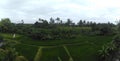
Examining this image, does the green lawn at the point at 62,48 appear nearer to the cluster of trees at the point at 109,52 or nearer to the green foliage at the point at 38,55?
the green foliage at the point at 38,55

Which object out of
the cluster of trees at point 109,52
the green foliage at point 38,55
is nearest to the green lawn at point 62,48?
the green foliage at point 38,55

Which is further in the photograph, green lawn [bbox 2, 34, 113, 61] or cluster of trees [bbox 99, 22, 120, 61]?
cluster of trees [bbox 99, 22, 120, 61]

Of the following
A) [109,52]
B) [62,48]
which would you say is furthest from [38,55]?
[109,52]

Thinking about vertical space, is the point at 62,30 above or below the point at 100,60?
above

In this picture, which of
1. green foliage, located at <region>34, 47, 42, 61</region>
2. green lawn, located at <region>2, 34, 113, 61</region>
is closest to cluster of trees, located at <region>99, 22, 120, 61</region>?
green lawn, located at <region>2, 34, 113, 61</region>

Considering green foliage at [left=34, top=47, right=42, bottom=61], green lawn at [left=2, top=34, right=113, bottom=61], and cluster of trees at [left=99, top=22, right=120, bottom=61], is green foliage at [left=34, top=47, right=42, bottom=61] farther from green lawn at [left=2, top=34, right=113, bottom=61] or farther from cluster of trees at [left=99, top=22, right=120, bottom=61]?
cluster of trees at [left=99, top=22, right=120, bottom=61]

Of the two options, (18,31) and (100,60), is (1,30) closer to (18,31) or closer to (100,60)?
(18,31)

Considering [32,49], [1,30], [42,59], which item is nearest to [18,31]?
[1,30]

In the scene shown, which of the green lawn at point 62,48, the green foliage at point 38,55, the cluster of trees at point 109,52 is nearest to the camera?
the green foliage at point 38,55

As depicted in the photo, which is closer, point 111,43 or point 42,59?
point 42,59
